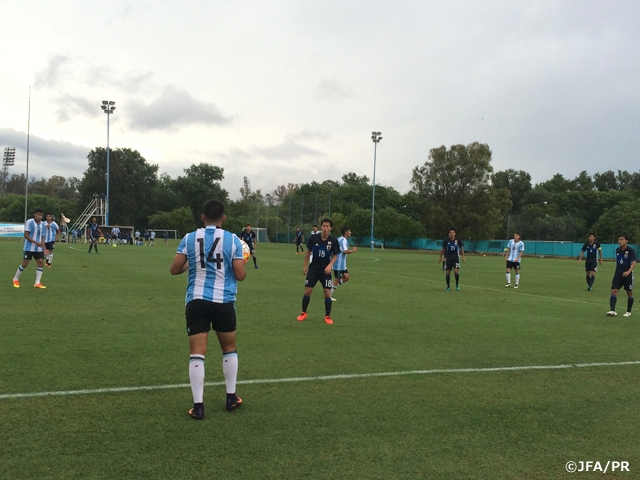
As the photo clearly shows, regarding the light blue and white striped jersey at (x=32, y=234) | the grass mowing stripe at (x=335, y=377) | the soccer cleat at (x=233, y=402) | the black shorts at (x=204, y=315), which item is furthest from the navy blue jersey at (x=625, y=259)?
the light blue and white striped jersey at (x=32, y=234)

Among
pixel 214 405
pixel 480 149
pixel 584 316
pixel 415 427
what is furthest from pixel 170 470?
pixel 480 149

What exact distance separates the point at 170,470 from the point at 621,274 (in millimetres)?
11450

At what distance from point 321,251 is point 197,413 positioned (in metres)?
6.19

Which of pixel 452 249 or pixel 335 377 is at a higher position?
pixel 452 249

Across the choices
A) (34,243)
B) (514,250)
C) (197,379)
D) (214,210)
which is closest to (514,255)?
(514,250)

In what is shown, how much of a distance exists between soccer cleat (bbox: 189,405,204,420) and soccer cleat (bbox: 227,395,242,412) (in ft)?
1.03

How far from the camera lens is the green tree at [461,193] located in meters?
68.1

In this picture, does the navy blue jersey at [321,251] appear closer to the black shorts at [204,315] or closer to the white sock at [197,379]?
the black shorts at [204,315]

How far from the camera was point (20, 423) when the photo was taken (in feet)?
15.2

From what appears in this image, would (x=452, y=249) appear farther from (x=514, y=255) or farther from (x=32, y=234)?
(x=32, y=234)

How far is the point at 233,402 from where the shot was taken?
5215 mm

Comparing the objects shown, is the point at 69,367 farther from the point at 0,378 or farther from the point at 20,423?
the point at 20,423

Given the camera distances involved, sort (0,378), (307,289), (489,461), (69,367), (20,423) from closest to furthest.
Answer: (489,461)
(20,423)
(0,378)
(69,367)
(307,289)

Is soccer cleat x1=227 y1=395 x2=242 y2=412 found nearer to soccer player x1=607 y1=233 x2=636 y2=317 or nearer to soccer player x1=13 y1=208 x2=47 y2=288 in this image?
soccer player x1=607 y1=233 x2=636 y2=317
